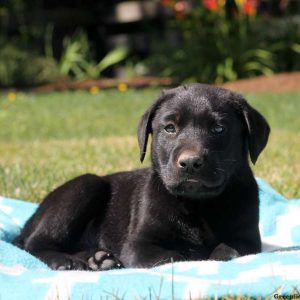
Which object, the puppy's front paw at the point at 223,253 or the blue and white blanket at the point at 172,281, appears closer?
the blue and white blanket at the point at 172,281

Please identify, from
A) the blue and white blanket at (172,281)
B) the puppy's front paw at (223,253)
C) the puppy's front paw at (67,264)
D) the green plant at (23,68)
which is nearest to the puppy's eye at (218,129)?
the puppy's front paw at (223,253)

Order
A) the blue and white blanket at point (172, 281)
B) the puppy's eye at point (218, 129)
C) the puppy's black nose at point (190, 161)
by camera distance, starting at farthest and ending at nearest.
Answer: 1. the puppy's eye at point (218, 129)
2. the puppy's black nose at point (190, 161)
3. the blue and white blanket at point (172, 281)

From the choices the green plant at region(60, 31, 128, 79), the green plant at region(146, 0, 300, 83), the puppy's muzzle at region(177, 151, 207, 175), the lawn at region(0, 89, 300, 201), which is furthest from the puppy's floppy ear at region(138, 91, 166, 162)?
the green plant at region(60, 31, 128, 79)

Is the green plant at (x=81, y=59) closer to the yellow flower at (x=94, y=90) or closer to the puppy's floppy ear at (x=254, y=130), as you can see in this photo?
the yellow flower at (x=94, y=90)

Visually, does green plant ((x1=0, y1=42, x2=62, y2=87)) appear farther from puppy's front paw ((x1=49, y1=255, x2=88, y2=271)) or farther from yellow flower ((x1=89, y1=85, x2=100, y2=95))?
puppy's front paw ((x1=49, y1=255, x2=88, y2=271))

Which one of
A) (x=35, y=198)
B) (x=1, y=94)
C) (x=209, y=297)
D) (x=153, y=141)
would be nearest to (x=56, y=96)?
(x=1, y=94)

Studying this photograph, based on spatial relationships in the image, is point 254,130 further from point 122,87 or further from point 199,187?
point 122,87

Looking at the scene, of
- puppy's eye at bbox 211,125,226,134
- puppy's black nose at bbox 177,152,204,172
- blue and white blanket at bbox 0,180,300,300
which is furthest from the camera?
puppy's eye at bbox 211,125,226,134

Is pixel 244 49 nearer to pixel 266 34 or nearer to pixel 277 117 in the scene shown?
pixel 266 34
